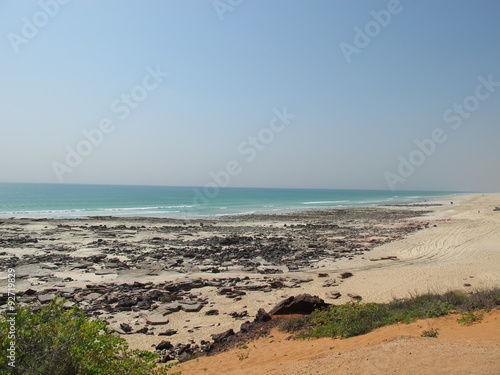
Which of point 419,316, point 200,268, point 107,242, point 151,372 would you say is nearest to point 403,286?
point 419,316

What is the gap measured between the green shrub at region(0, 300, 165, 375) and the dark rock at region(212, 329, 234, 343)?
316 centimetres

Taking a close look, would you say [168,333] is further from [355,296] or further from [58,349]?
[355,296]

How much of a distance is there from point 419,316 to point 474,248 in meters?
16.3

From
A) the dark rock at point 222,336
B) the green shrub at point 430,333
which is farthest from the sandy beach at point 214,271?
the green shrub at point 430,333

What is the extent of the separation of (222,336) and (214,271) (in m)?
8.03

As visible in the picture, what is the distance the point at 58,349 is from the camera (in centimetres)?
466

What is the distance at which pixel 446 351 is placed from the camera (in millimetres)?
5750

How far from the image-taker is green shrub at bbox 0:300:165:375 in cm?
451

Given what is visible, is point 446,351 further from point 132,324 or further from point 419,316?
point 132,324

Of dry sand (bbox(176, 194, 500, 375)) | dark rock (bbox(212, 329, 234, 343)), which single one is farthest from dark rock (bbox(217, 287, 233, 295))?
dark rock (bbox(212, 329, 234, 343))

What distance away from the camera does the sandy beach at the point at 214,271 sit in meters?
10.6

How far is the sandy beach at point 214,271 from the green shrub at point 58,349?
2.19 meters

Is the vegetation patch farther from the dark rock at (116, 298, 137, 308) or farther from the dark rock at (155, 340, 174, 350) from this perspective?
the dark rock at (116, 298, 137, 308)

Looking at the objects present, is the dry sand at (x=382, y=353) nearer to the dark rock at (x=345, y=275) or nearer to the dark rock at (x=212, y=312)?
the dark rock at (x=345, y=275)
